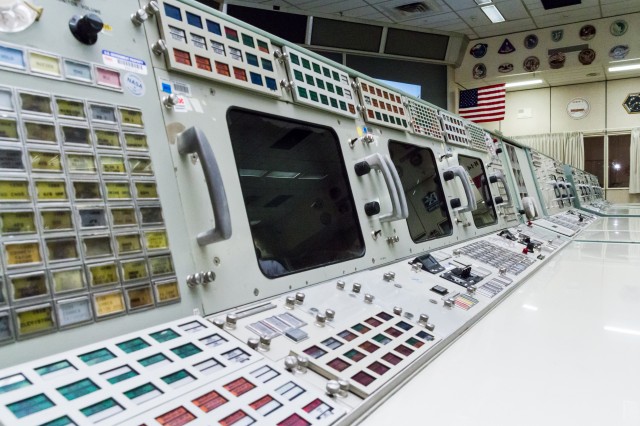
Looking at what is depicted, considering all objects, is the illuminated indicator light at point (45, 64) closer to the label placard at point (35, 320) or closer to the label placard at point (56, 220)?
the label placard at point (56, 220)

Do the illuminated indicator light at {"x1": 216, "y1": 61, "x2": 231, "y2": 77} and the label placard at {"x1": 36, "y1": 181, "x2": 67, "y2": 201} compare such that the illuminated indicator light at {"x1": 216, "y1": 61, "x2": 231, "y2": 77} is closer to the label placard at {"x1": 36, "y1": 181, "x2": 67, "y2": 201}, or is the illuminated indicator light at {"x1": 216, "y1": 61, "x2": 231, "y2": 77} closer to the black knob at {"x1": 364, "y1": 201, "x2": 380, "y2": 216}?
the label placard at {"x1": 36, "y1": 181, "x2": 67, "y2": 201}

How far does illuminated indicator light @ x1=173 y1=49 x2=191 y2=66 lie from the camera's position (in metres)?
0.91

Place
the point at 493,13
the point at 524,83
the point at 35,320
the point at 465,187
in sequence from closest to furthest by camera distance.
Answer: the point at 35,320, the point at 465,187, the point at 493,13, the point at 524,83

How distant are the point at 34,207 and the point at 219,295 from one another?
342mm

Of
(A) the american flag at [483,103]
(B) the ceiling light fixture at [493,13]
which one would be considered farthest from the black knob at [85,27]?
(A) the american flag at [483,103]

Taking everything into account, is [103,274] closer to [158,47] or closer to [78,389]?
[78,389]

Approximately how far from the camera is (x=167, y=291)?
0.75 m

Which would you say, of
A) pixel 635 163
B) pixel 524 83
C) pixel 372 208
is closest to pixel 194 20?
pixel 372 208

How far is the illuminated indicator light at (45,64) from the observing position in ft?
2.19

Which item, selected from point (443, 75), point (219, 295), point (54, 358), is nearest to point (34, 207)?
point (54, 358)

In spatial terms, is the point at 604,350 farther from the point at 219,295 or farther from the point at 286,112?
the point at 286,112

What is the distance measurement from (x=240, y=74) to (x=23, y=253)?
643 mm

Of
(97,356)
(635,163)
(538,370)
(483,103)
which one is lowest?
(635,163)

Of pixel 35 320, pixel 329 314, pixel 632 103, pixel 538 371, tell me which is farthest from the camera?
pixel 632 103
